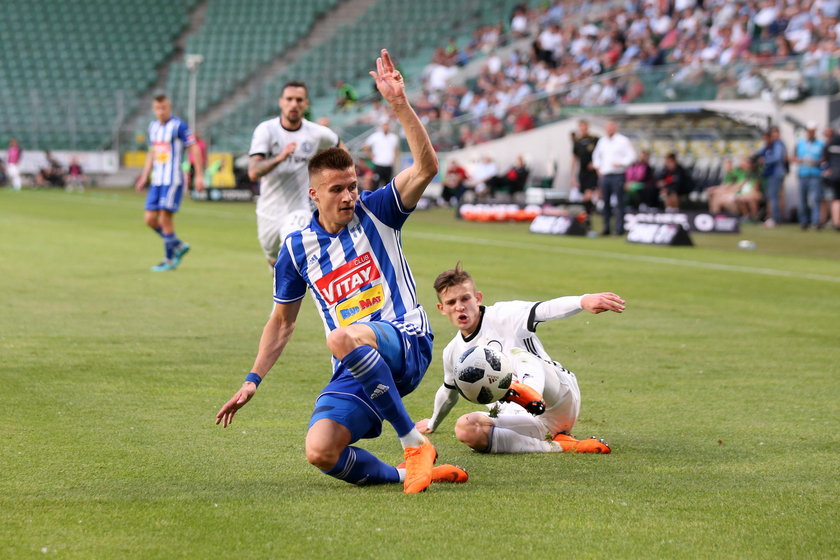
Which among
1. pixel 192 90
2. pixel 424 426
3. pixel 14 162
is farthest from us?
pixel 192 90

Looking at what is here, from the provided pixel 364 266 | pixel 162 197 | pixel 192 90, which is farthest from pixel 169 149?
pixel 192 90

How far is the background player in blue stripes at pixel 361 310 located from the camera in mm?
5406

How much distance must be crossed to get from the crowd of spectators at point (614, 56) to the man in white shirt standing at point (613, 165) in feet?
20.0

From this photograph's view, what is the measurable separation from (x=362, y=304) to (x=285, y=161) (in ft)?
20.1

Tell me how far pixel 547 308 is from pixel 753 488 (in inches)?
55.9

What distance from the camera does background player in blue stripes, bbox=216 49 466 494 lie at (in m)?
5.41

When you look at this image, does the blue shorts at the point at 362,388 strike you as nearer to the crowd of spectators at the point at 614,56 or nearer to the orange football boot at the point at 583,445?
the orange football boot at the point at 583,445

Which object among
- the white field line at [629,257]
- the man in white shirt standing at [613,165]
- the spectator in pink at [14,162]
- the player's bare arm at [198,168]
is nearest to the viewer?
the white field line at [629,257]

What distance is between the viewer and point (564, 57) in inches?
1404

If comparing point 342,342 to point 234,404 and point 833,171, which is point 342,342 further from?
point 833,171

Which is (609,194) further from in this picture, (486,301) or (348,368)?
(348,368)

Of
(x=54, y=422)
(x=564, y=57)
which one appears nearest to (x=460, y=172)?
(x=564, y=57)

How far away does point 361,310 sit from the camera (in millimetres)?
5750

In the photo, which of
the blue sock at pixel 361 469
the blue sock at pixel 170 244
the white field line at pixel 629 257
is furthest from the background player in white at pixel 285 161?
the white field line at pixel 629 257
